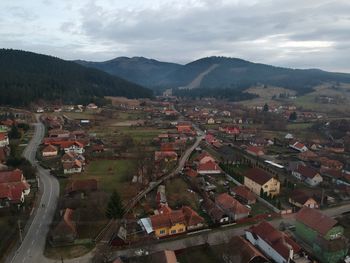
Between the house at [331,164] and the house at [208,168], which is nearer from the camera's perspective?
the house at [208,168]

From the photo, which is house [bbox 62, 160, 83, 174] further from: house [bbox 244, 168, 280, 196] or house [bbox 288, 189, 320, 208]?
house [bbox 288, 189, 320, 208]

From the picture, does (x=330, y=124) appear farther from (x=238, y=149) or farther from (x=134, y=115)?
(x=134, y=115)

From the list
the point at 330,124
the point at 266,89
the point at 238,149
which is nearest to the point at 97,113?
the point at 238,149

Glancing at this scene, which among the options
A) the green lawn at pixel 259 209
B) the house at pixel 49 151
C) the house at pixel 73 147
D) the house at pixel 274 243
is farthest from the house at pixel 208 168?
the house at pixel 49 151

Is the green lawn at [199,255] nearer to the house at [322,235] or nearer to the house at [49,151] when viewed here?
the house at [322,235]

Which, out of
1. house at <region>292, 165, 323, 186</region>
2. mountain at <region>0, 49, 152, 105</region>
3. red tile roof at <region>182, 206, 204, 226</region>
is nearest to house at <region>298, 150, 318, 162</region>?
house at <region>292, 165, 323, 186</region>

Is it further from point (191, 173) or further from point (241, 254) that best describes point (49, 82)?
point (241, 254)
